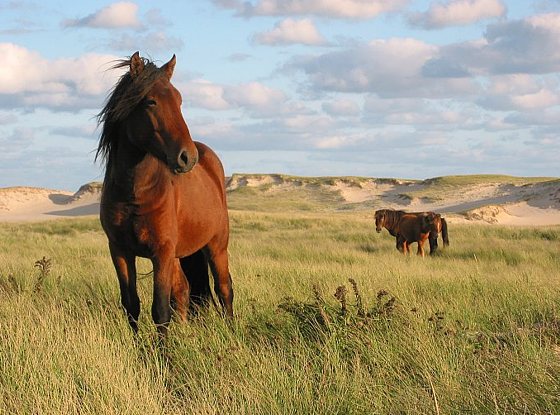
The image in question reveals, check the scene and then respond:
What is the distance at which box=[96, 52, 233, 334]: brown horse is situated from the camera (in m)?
5.28

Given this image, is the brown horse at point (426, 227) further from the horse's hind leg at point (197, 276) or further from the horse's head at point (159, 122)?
the horse's head at point (159, 122)

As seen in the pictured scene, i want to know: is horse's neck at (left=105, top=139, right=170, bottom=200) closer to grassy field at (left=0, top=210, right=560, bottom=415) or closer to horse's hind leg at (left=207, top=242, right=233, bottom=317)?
grassy field at (left=0, top=210, right=560, bottom=415)

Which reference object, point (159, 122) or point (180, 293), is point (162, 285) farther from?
point (159, 122)

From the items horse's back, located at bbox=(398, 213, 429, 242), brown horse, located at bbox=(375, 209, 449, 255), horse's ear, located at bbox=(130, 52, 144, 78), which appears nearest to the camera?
horse's ear, located at bbox=(130, 52, 144, 78)

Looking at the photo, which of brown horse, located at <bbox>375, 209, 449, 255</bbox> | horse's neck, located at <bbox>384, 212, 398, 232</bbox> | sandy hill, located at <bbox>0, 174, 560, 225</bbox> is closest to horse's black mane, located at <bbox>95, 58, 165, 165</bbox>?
brown horse, located at <bbox>375, 209, 449, 255</bbox>

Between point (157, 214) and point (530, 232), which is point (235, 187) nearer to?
point (530, 232)

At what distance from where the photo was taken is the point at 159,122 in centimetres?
526

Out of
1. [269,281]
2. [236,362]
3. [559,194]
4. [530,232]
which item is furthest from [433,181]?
[236,362]

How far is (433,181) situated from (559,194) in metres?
19.5

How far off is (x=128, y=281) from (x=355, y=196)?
212ft

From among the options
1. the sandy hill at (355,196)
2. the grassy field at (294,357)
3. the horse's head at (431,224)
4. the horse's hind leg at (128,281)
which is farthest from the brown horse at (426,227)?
the sandy hill at (355,196)

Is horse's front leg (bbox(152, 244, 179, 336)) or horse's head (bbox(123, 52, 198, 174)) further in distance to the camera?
horse's front leg (bbox(152, 244, 179, 336))

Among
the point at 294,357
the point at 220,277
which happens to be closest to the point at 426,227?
the point at 220,277

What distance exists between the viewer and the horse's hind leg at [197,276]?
7.70 m
